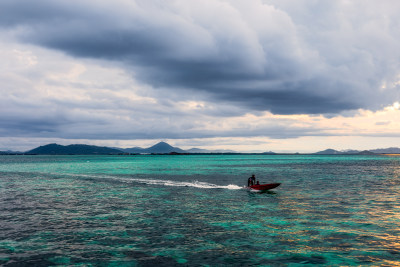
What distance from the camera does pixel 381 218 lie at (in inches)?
1142

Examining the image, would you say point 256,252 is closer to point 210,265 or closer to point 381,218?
point 210,265

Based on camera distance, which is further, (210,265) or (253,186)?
(253,186)

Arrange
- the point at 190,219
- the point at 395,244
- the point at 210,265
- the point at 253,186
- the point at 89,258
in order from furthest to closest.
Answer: the point at 253,186
the point at 190,219
the point at 395,244
the point at 89,258
the point at 210,265

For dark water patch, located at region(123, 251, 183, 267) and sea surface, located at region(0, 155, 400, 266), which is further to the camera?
sea surface, located at region(0, 155, 400, 266)

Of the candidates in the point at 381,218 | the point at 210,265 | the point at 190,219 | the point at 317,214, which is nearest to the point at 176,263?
the point at 210,265

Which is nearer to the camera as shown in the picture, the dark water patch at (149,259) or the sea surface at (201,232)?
the dark water patch at (149,259)

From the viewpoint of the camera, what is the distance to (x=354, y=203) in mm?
37875

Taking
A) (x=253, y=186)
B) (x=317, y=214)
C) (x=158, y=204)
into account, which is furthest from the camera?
(x=253, y=186)

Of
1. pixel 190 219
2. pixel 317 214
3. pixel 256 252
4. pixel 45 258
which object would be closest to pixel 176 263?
pixel 256 252

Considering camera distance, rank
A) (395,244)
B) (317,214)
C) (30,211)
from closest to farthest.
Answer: (395,244) → (317,214) → (30,211)

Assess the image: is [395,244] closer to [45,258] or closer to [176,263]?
[176,263]

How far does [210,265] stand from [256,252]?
3785mm

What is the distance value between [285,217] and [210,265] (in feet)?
48.1

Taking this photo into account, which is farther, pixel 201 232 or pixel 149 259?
pixel 201 232
